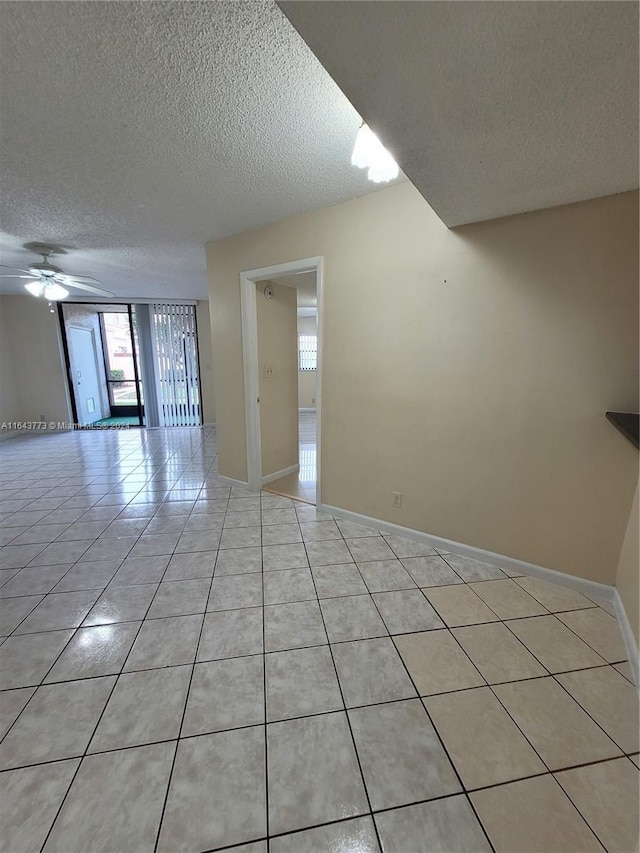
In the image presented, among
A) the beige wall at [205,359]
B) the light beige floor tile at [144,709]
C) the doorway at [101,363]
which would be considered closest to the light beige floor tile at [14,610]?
the light beige floor tile at [144,709]

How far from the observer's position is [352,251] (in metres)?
2.34

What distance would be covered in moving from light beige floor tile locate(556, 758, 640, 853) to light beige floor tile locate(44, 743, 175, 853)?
4.12 feet

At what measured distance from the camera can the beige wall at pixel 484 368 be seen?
5.51 ft

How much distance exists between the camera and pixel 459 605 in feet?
5.82

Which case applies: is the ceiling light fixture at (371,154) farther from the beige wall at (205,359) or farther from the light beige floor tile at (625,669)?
the beige wall at (205,359)

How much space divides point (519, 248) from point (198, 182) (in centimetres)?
204

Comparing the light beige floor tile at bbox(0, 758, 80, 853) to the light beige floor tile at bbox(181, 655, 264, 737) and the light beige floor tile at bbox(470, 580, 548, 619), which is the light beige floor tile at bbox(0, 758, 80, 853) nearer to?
the light beige floor tile at bbox(181, 655, 264, 737)

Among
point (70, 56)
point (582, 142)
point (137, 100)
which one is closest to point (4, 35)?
point (70, 56)

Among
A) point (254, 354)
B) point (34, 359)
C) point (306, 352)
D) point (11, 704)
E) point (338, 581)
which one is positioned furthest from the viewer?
point (306, 352)

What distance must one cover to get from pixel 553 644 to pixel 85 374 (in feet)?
28.9

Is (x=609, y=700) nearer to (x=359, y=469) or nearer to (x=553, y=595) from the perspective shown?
(x=553, y=595)

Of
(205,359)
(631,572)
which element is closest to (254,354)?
(631,572)

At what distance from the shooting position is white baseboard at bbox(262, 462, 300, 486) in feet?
11.6

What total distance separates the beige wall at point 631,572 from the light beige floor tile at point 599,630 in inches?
4.2
